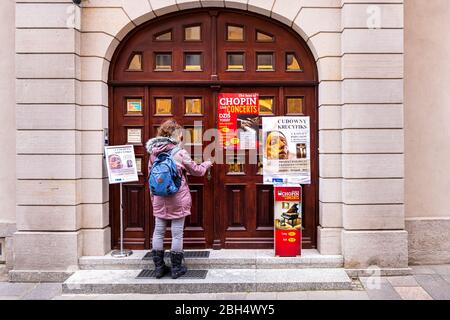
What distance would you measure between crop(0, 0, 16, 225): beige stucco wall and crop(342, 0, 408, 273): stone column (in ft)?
17.1

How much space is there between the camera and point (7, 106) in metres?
6.54

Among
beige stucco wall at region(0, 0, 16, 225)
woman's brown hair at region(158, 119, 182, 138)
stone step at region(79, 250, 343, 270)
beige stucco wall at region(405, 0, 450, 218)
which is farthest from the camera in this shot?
beige stucco wall at region(405, 0, 450, 218)

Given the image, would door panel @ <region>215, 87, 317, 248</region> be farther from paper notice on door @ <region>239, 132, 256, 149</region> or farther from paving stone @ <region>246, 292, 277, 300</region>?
paving stone @ <region>246, 292, 277, 300</region>

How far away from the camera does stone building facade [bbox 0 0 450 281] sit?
20.2ft

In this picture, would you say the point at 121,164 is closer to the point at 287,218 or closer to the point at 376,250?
the point at 287,218

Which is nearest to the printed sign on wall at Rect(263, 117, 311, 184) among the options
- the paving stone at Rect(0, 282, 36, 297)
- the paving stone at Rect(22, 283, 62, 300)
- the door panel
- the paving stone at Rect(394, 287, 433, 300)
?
the door panel

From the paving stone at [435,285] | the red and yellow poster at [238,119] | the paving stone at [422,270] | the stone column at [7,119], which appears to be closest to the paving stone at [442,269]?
the paving stone at [422,270]

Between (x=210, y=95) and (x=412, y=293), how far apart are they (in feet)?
13.7

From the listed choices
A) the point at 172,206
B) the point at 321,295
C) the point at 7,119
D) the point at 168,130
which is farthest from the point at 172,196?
the point at 7,119

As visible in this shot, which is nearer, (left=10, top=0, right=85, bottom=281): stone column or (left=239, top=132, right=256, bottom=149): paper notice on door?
(left=10, top=0, right=85, bottom=281): stone column

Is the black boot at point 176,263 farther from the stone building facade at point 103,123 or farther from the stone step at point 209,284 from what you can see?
the stone building facade at point 103,123

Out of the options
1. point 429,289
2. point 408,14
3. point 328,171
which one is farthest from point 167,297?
point 408,14

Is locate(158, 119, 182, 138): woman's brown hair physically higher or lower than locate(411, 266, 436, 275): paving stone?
higher

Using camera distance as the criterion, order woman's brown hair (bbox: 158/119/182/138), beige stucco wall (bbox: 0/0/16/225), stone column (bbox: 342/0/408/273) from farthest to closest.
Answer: beige stucco wall (bbox: 0/0/16/225) → stone column (bbox: 342/0/408/273) → woman's brown hair (bbox: 158/119/182/138)
